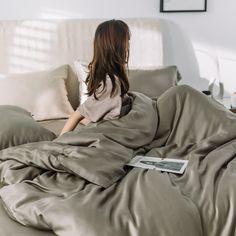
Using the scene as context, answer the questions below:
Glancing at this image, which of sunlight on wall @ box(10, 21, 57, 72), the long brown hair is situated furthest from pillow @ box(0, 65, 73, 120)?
the long brown hair

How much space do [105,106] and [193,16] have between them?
1850 mm

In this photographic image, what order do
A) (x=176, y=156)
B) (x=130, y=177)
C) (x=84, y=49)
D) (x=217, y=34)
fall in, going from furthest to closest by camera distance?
(x=217, y=34)
(x=84, y=49)
(x=176, y=156)
(x=130, y=177)

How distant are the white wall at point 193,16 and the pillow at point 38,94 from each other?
0.61m

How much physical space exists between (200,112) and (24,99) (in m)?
1.32

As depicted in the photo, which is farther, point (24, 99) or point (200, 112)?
point (24, 99)

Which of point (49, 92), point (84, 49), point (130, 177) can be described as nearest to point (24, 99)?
point (49, 92)

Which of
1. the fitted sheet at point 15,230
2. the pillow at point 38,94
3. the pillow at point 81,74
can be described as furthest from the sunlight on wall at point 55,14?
the fitted sheet at point 15,230

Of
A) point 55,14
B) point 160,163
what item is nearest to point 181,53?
point 55,14

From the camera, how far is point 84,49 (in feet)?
11.4

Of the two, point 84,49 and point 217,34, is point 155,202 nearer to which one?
point 84,49

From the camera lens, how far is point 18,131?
2330 mm

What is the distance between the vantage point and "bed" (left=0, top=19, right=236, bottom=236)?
1479 millimetres

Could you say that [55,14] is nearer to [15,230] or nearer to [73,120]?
[73,120]

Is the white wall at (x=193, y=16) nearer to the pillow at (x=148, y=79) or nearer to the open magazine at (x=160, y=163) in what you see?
the pillow at (x=148, y=79)
